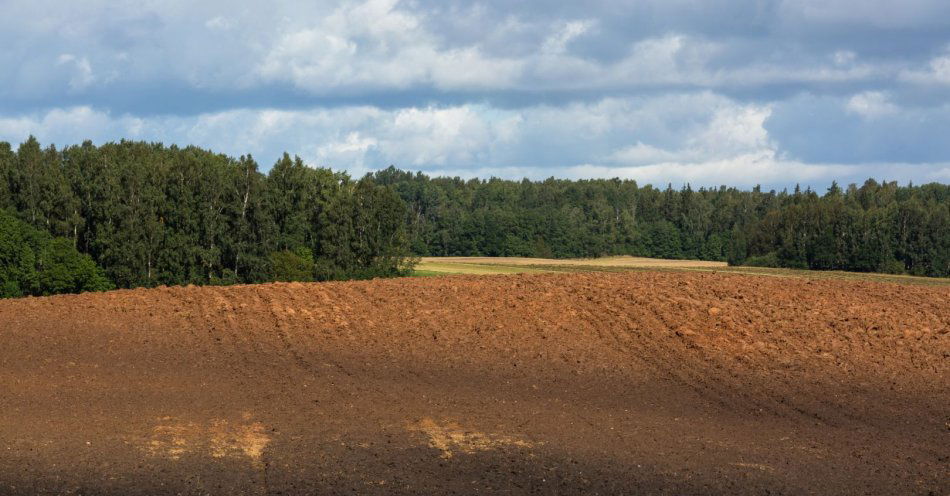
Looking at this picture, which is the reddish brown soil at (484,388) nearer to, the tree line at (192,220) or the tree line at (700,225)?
the tree line at (192,220)

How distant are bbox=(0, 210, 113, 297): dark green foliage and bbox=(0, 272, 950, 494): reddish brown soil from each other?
107 ft

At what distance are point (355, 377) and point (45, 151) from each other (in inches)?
2682

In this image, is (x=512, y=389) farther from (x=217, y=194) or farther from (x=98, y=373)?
(x=217, y=194)

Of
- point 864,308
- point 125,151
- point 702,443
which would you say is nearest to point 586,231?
point 125,151

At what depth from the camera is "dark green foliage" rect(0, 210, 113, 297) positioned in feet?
187

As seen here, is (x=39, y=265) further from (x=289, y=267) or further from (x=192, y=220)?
(x=289, y=267)

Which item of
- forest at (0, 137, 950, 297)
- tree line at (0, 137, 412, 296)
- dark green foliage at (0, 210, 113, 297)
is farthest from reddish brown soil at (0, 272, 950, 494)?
tree line at (0, 137, 412, 296)

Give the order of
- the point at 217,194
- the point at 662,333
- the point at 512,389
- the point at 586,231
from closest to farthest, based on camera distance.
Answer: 1. the point at 512,389
2. the point at 662,333
3. the point at 217,194
4. the point at 586,231

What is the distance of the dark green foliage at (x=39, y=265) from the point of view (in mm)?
57125

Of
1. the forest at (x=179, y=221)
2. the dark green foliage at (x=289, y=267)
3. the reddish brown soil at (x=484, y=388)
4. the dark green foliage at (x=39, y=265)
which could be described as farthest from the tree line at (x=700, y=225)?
the reddish brown soil at (x=484, y=388)

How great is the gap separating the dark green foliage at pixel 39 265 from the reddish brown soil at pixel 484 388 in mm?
32583

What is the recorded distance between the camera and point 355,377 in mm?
20797

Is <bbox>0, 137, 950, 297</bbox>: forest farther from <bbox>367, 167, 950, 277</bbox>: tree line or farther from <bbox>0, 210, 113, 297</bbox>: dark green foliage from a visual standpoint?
<bbox>367, 167, 950, 277</bbox>: tree line

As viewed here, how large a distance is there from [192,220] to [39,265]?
11.4m
